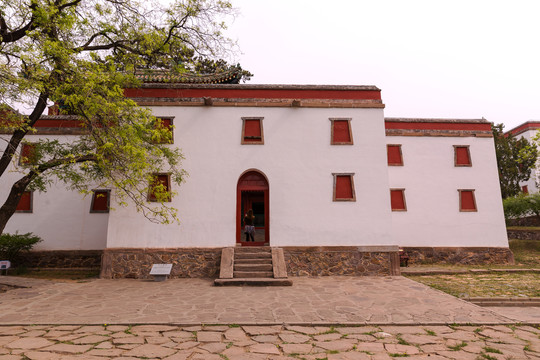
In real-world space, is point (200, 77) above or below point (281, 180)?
above

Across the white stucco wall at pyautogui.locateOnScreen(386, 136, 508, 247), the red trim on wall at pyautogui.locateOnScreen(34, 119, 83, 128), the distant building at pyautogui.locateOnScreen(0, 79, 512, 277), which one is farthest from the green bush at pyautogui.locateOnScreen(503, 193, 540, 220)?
the red trim on wall at pyautogui.locateOnScreen(34, 119, 83, 128)

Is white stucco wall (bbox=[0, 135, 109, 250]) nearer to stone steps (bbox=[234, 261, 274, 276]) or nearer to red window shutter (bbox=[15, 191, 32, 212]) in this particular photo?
red window shutter (bbox=[15, 191, 32, 212])

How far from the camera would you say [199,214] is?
1149cm

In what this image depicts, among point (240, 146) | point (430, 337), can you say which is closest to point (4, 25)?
point (240, 146)

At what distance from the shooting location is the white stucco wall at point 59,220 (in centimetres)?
1334

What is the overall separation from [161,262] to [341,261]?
6.70 metres

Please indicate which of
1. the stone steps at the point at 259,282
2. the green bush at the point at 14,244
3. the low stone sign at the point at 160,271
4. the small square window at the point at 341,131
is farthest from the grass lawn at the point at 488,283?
the green bush at the point at 14,244

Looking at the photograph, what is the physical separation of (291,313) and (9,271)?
41.0 feet

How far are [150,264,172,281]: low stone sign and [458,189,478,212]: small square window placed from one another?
14.5 metres

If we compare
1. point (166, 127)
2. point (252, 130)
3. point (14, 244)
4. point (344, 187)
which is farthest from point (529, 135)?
point (14, 244)

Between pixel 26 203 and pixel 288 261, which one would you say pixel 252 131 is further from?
pixel 26 203

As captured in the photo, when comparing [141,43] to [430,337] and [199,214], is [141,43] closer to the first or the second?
[199,214]

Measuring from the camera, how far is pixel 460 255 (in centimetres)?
1520

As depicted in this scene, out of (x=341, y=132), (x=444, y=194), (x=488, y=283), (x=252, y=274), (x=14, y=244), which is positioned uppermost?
(x=341, y=132)
